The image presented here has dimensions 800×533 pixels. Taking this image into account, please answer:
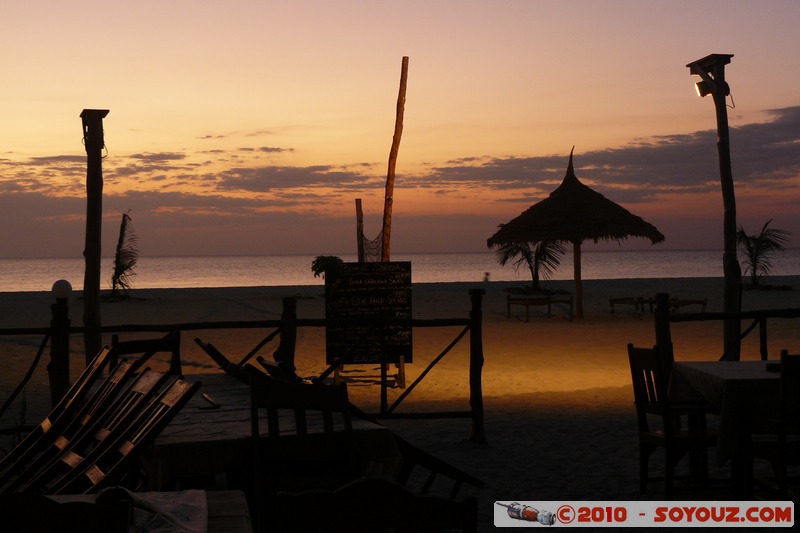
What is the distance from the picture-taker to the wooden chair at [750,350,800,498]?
5148 mm

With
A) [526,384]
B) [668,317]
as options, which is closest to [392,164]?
[526,384]

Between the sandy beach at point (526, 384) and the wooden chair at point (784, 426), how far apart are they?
0.80 m

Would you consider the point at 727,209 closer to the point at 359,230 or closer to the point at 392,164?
the point at 392,164

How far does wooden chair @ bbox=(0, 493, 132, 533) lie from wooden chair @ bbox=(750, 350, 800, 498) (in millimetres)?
4273

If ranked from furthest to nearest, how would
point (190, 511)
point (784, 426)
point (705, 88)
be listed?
1. point (705, 88)
2. point (784, 426)
3. point (190, 511)

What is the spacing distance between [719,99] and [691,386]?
7.12 metres

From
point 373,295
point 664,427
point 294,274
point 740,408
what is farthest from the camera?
point 294,274

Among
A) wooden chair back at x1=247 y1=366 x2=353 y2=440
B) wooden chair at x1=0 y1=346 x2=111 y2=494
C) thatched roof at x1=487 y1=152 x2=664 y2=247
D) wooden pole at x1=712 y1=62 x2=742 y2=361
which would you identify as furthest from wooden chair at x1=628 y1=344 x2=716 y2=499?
thatched roof at x1=487 y1=152 x2=664 y2=247

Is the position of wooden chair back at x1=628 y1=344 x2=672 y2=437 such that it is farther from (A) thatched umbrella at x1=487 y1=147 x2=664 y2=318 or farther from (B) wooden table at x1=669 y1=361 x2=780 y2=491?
(A) thatched umbrella at x1=487 y1=147 x2=664 y2=318

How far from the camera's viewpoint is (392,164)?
13.4 metres

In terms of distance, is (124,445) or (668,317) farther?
(668,317)

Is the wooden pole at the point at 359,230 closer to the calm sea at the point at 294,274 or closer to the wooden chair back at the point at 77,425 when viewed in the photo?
the wooden chair back at the point at 77,425

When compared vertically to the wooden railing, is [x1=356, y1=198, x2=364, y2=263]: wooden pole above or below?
above

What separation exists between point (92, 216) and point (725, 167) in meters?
8.92
